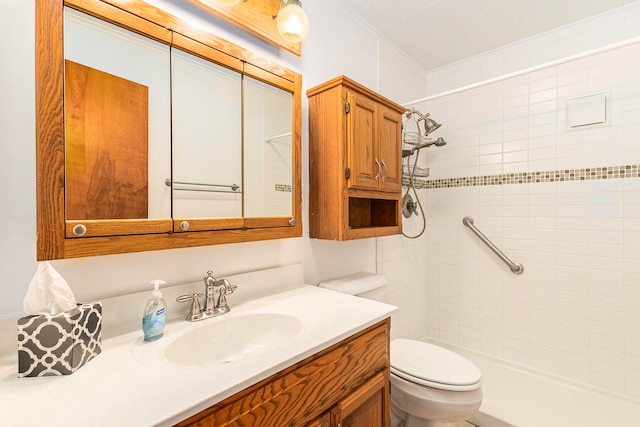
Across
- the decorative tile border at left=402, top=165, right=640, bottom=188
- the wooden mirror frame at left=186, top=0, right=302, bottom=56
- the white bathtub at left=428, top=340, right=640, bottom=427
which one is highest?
the wooden mirror frame at left=186, top=0, right=302, bottom=56

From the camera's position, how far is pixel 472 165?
2.22m

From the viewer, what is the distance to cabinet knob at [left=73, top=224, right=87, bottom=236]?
75 cm

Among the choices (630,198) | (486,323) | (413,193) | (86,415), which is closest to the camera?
(86,415)

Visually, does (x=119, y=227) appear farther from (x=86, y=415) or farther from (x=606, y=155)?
(x=606, y=155)

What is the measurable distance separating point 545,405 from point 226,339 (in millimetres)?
1897

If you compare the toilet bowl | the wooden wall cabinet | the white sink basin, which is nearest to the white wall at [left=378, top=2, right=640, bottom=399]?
the wooden wall cabinet

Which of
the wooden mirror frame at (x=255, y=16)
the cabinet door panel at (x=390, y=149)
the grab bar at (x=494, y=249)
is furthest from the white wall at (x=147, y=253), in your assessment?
the grab bar at (x=494, y=249)

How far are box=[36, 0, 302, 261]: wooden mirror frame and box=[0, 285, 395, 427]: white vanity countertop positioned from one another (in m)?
0.28

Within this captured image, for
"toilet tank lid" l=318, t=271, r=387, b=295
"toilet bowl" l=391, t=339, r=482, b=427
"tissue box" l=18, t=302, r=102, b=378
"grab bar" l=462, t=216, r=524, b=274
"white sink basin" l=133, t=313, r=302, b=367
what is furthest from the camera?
"grab bar" l=462, t=216, r=524, b=274

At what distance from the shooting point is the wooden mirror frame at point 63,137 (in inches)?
27.9

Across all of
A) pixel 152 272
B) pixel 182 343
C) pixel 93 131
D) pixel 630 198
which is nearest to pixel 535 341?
pixel 630 198

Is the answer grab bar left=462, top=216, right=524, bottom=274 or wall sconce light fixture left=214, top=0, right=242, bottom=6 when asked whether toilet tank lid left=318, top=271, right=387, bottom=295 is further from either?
wall sconce light fixture left=214, top=0, right=242, bottom=6

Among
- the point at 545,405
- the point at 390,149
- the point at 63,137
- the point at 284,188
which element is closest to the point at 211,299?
the point at 284,188

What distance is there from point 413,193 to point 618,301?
4.49 feet
